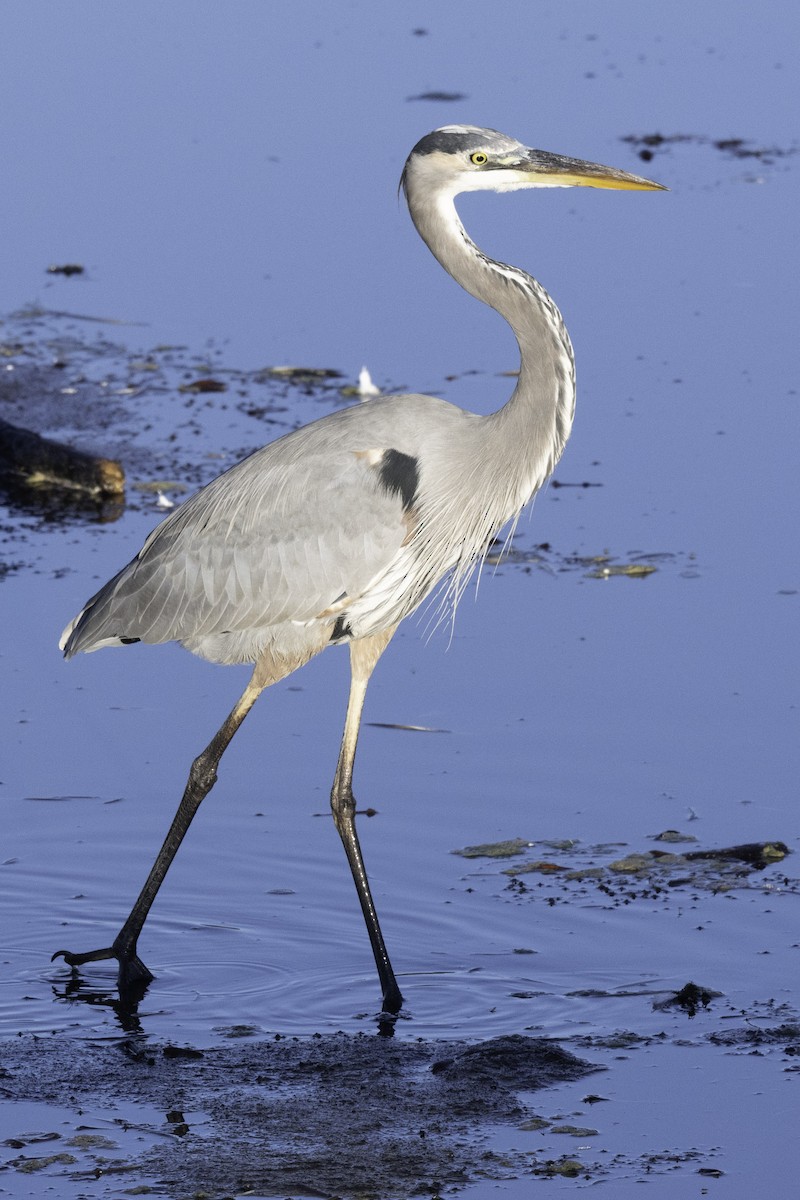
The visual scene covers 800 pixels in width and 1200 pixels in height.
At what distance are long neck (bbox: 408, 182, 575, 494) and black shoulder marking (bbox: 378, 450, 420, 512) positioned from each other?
28 cm

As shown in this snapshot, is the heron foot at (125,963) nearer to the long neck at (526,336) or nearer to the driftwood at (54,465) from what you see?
the long neck at (526,336)

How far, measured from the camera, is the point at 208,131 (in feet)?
54.5

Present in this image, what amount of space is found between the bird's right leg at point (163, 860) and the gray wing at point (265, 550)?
0.28 m

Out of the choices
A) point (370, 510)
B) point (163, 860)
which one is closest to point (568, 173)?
point (370, 510)

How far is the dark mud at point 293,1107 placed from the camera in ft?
17.1

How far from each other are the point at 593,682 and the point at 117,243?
6967mm

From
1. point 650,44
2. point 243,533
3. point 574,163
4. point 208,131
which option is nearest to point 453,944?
point 243,533

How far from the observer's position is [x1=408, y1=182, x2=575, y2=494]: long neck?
6.31 metres

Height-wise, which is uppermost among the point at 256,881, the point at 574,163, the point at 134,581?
the point at 574,163

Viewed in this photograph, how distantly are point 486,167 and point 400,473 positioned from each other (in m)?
0.98

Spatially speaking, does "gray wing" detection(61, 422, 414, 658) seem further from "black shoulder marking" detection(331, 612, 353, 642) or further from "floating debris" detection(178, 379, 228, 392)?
"floating debris" detection(178, 379, 228, 392)

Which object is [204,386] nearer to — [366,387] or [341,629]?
[366,387]

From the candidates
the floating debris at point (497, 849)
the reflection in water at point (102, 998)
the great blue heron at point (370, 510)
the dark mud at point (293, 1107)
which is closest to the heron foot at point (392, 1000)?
the great blue heron at point (370, 510)

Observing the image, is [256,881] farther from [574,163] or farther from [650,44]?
[650,44]
